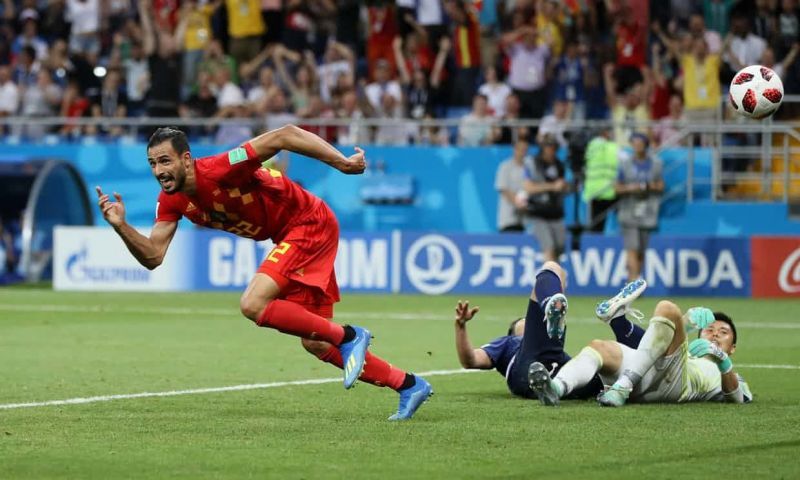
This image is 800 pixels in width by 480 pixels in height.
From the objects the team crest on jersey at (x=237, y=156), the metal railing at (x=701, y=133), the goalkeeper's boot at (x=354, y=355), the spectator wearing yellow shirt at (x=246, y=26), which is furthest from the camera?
the spectator wearing yellow shirt at (x=246, y=26)

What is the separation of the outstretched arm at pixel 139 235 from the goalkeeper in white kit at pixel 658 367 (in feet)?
8.02

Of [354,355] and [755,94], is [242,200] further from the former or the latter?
[755,94]

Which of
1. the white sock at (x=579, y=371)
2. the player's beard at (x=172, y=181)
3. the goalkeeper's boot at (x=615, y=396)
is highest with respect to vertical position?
the player's beard at (x=172, y=181)

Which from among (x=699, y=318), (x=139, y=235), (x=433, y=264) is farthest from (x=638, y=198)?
(x=139, y=235)

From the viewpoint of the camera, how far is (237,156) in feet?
29.5

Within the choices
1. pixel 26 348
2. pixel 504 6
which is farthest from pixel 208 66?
pixel 26 348

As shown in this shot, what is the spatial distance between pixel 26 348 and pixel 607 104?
507 inches

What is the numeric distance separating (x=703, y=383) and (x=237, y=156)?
11.4ft

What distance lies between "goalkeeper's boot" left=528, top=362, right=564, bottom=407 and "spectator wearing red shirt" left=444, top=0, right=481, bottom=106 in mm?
15785

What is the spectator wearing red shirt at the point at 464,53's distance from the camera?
2502 cm

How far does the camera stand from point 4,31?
28016 millimetres

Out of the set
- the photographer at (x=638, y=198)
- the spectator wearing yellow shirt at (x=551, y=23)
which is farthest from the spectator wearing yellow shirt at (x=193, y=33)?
the photographer at (x=638, y=198)

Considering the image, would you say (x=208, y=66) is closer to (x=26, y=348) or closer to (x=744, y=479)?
(x=26, y=348)

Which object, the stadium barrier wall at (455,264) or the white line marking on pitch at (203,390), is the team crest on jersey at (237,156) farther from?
the stadium barrier wall at (455,264)
